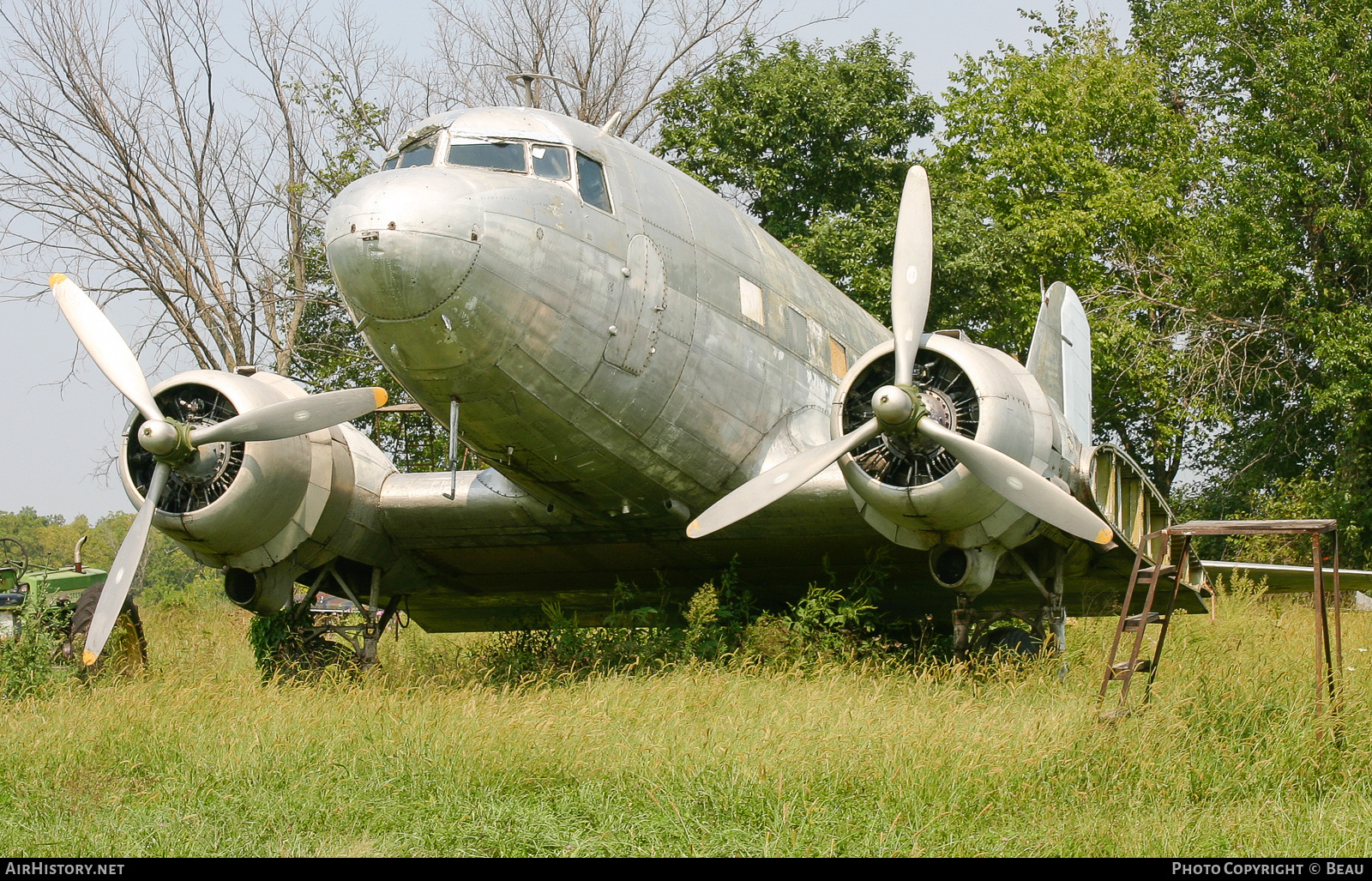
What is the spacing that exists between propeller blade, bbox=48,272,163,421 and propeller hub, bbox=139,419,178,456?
380 millimetres

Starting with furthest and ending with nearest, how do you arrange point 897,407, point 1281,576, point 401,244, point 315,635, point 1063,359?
point 1281,576 < point 1063,359 < point 315,635 < point 897,407 < point 401,244

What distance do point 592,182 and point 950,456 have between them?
121 inches

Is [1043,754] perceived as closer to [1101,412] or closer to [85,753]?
[85,753]

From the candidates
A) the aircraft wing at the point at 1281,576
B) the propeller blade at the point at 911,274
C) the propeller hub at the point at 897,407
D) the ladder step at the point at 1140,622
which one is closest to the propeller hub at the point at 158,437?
the propeller hub at the point at 897,407

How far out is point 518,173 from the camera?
340 inches

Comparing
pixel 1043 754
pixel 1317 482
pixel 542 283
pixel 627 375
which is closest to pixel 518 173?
pixel 542 283

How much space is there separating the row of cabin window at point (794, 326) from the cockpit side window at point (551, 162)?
1.73 meters

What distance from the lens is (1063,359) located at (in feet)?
37.4

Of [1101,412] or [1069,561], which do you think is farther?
[1101,412]

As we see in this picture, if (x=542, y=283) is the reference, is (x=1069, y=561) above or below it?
below

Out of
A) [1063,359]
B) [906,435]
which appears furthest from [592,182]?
[1063,359]

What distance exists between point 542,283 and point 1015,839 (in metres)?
4.53

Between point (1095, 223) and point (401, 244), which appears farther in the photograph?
point (1095, 223)

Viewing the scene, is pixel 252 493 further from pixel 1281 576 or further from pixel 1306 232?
pixel 1306 232
